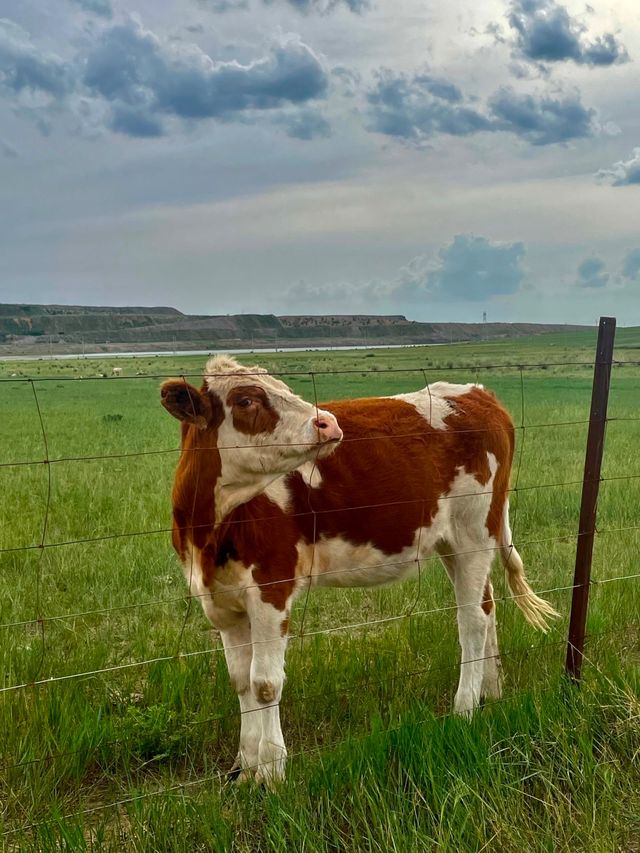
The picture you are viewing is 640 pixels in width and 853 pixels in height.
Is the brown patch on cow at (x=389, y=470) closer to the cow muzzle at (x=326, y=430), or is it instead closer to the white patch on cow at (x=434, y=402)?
the white patch on cow at (x=434, y=402)

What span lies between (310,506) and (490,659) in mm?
1762

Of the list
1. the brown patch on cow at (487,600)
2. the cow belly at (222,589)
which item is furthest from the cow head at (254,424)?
the brown patch on cow at (487,600)

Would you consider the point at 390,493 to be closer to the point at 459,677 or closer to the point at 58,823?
the point at 459,677

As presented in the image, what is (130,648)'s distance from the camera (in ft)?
19.4

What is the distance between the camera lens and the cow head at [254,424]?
14.4ft

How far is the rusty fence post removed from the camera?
494 centimetres

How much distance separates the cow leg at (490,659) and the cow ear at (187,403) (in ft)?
7.64

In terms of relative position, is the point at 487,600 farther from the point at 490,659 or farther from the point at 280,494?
the point at 280,494

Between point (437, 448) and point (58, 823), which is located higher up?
point (437, 448)

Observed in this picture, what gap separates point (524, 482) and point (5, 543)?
7.52m

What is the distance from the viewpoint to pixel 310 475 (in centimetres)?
484

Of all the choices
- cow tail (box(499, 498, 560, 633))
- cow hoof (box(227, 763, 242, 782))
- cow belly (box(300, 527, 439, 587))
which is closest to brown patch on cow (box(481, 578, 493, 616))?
cow tail (box(499, 498, 560, 633))

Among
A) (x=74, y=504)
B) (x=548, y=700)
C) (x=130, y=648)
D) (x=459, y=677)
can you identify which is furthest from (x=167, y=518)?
(x=548, y=700)

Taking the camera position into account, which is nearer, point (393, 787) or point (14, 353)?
point (393, 787)
